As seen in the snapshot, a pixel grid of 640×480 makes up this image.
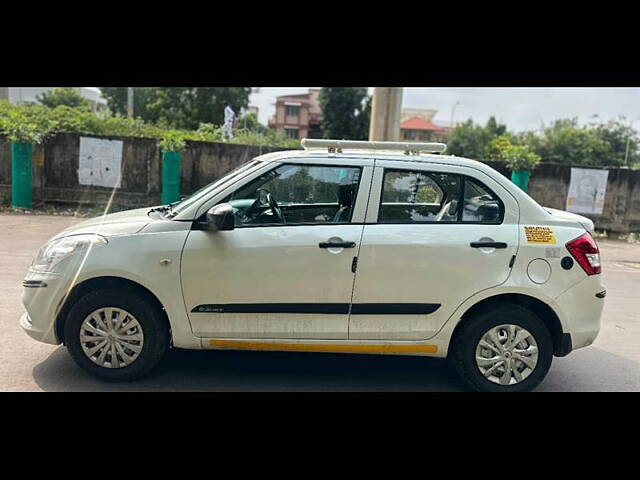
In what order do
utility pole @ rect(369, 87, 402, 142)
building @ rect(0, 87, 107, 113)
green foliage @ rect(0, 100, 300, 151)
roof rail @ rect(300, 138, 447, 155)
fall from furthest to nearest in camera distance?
building @ rect(0, 87, 107, 113), utility pole @ rect(369, 87, 402, 142), green foliage @ rect(0, 100, 300, 151), roof rail @ rect(300, 138, 447, 155)

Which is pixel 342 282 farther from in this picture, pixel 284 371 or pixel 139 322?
pixel 139 322

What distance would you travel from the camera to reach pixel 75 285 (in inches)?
165

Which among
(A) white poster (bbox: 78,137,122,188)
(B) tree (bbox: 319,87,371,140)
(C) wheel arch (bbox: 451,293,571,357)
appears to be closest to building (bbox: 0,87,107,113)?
(A) white poster (bbox: 78,137,122,188)

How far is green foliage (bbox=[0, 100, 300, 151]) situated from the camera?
13.1m

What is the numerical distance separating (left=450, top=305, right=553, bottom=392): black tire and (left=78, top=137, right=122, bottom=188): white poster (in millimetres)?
11705

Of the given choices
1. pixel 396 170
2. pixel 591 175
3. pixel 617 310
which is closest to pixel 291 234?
pixel 396 170

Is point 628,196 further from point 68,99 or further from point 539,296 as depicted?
point 68,99

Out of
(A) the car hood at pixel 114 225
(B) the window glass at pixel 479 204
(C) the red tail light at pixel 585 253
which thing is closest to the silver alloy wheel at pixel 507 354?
(C) the red tail light at pixel 585 253

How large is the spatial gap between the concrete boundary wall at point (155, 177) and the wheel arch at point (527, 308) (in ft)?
35.9

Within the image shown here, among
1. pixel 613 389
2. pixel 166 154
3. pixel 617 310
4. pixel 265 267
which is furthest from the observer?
pixel 166 154

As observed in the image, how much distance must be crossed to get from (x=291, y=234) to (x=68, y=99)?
52164 millimetres

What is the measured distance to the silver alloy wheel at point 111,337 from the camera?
4.21 m

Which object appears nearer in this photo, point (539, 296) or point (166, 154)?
point (539, 296)

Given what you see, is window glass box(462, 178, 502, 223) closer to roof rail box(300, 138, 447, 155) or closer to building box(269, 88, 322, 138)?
roof rail box(300, 138, 447, 155)
